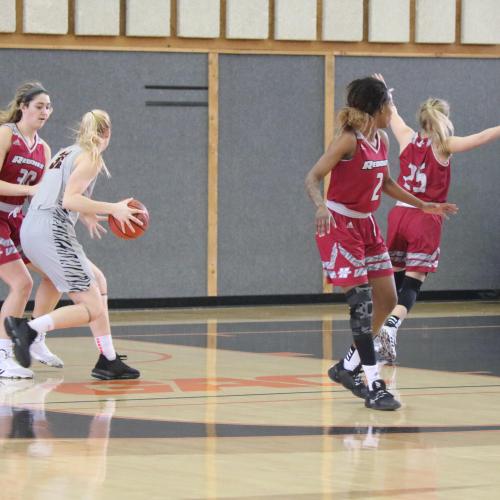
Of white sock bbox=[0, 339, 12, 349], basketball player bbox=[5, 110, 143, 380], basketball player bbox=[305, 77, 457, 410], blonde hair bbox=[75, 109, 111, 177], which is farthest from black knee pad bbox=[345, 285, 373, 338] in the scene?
white sock bbox=[0, 339, 12, 349]

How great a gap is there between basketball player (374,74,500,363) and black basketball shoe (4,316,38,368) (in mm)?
2593

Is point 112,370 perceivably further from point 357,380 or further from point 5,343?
point 357,380

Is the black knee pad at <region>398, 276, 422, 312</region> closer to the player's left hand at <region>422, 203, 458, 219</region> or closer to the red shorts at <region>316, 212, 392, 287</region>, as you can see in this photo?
the player's left hand at <region>422, 203, 458, 219</region>

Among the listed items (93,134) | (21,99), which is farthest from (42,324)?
(21,99)

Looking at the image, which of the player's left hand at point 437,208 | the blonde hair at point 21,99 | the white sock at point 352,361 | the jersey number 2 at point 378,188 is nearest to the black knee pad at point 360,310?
the white sock at point 352,361

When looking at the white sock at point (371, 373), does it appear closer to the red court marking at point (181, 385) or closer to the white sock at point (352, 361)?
the white sock at point (352, 361)

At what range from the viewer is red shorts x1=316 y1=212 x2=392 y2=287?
7.18 meters

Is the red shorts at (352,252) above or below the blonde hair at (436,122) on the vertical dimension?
below

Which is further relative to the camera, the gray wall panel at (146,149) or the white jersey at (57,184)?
the gray wall panel at (146,149)

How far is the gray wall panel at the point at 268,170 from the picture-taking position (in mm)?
14281

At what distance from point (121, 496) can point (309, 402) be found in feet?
8.55

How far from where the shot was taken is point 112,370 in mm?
8148

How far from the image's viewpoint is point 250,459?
543cm

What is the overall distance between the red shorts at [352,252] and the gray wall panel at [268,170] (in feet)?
22.8
